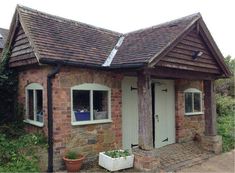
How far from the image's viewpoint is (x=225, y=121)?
50.6ft

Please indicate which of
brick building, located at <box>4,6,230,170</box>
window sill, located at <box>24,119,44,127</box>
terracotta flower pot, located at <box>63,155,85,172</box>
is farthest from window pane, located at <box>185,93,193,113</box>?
window sill, located at <box>24,119,44,127</box>

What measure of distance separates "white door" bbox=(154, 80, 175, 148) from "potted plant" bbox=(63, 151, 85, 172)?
13.0 feet

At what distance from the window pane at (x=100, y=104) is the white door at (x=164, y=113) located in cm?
245

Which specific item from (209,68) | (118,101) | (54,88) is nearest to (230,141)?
(209,68)

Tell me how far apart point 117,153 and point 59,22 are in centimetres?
511

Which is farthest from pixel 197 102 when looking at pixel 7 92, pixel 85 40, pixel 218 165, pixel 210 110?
pixel 7 92

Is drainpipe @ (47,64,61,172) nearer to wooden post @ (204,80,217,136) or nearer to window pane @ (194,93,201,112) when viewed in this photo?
wooden post @ (204,80,217,136)

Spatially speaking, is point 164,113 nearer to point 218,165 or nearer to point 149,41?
point 218,165

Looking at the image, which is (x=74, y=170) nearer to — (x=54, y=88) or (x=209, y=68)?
(x=54, y=88)

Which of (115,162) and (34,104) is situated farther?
(34,104)

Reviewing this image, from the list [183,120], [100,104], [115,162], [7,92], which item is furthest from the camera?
[183,120]

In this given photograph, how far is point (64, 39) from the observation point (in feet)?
28.1

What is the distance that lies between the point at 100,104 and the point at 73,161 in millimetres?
2319

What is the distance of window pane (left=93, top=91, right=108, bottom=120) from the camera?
8.55 metres
